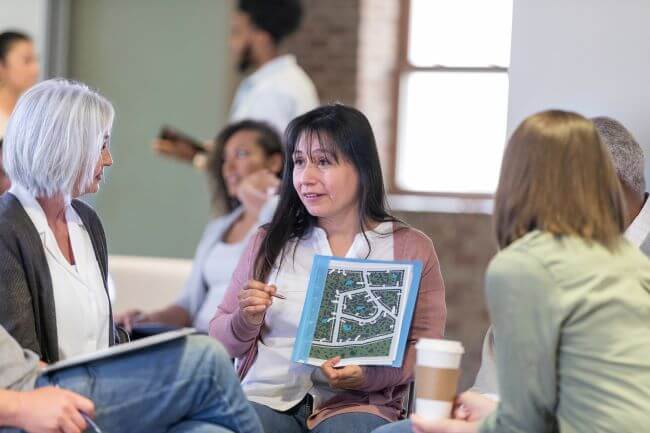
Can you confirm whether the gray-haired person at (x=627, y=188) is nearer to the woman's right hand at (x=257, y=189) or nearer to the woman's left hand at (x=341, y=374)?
the woman's left hand at (x=341, y=374)

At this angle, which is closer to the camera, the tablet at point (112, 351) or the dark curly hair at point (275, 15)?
the tablet at point (112, 351)

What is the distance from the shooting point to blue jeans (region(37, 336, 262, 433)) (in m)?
1.98

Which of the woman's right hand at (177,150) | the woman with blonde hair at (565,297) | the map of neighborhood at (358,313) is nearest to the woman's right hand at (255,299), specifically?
the map of neighborhood at (358,313)

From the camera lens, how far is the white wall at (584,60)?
2893mm

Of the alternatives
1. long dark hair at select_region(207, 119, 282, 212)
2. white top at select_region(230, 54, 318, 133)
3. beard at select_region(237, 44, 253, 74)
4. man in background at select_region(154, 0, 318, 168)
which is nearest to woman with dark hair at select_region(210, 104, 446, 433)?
long dark hair at select_region(207, 119, 282, 212)

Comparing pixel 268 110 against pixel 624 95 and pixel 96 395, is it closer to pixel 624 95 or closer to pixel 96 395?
pixel 624 95

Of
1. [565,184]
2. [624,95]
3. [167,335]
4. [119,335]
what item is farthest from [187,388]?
[624,95]

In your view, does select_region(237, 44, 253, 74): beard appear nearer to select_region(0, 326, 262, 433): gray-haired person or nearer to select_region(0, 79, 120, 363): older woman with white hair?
select_region(0, 79, 120, 363): older woman with white hair

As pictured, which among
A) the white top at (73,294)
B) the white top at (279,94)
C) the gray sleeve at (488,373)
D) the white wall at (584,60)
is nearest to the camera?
the white top at (73,294)

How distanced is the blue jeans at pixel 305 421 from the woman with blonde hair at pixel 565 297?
568mm

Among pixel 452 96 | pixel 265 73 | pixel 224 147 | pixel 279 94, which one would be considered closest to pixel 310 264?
pixel 224 147

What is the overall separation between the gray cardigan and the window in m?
4.04

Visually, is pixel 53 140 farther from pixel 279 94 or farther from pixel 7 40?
pixel 7 40

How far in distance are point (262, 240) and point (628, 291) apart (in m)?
1.05
